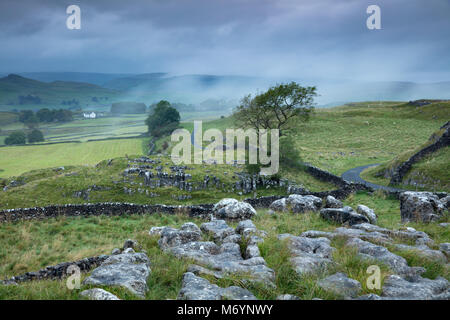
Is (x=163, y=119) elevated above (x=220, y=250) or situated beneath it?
elevated above

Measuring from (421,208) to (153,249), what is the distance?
47.9ft

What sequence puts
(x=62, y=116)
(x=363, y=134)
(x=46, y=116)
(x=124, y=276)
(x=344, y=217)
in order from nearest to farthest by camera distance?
1. (x=124, y=276)
2. (x=344, y=217)
3. (x=363, y=134)
4. (x=46, y=116)
5. (x=62, y=116)

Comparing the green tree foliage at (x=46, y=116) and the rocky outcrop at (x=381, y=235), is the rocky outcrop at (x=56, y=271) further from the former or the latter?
the green tree foliage at (x=46, y=116)

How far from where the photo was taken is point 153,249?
9.36m

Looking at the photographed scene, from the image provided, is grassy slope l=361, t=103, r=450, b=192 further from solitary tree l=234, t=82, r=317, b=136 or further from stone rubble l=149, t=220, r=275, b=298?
stone rubble l=149, t=220, r=275, b=298

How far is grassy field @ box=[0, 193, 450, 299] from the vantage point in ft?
19.6

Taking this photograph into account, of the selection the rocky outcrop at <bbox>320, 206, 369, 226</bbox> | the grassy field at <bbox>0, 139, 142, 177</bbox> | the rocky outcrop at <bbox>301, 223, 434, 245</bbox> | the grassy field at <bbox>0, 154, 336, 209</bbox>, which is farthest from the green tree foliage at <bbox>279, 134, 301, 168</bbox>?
the grassy field at <bbox>0, 139, 142, 177</bbox>

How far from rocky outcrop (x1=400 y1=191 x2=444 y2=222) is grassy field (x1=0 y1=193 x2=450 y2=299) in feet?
3.58

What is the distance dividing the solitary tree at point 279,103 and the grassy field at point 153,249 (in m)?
15.7

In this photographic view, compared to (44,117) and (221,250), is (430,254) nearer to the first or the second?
(221,250)

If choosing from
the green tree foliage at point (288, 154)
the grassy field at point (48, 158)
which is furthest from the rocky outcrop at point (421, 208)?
the grassy field at point (48, 158)

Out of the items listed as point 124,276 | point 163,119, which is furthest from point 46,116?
point 124,276

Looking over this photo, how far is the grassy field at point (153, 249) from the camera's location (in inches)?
235
